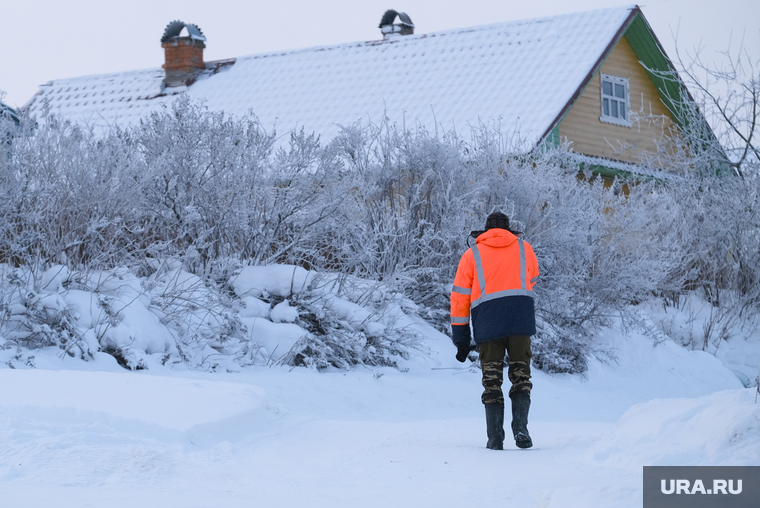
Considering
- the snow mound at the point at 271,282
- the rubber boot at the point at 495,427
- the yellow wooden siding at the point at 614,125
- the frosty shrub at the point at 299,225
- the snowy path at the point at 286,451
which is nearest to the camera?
the snowy path at the point at 286,451

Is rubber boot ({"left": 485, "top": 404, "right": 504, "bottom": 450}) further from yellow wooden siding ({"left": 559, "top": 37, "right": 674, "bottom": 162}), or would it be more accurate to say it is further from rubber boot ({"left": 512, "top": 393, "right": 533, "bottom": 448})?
yellow wooden siding ({"left": 559, "top": 37, "right": 674, "bottom": 162})

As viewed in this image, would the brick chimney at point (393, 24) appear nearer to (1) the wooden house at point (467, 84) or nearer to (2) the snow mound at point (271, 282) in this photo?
(1) the wooden house at point (467, 84)

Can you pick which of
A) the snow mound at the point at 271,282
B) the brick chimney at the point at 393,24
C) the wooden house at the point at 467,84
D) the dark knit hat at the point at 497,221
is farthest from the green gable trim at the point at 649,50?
the dark knit hat at the point at 497,221

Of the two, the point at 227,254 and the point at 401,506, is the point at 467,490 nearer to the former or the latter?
the point at 401,506

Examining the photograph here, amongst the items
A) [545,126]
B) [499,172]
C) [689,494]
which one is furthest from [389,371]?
[545,126]

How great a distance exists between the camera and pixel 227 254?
445 inches

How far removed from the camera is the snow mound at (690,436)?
521 centimetres

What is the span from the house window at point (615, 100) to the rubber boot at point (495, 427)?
623 inches

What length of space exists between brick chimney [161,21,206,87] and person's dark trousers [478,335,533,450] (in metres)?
20.1

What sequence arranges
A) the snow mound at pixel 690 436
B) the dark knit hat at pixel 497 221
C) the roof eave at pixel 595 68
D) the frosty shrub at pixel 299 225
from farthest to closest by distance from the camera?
1. the roof eave at pixel 595 68
2. the frosty shrub at pixel 299 225
3. the dark knit hat at pixel 497 221
4. the snow mound at pixel 690 436

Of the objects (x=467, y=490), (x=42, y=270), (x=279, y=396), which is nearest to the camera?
(x=467, y=490)

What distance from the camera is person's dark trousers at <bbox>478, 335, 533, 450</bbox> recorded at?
6551 mm

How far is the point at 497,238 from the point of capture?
665cm

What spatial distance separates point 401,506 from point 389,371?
5621mm
